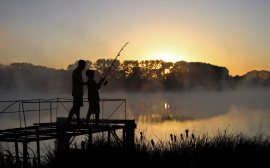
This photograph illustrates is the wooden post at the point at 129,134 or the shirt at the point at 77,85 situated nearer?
the shirt at the point at 77,85

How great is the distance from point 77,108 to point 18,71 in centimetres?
8186

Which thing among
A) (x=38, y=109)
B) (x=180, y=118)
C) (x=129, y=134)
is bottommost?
(x=38, y=109)

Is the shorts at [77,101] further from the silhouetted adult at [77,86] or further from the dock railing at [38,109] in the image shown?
the dock railing at [38,109]

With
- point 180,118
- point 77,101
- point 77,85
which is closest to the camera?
point 77,101

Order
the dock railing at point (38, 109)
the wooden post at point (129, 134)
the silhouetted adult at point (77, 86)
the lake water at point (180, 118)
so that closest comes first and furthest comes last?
the silhouetted adult at point (77, 86) < the dock railing at point (38, 109) < the wooden post at point (129, 134) < the lake water at point (180, 118)

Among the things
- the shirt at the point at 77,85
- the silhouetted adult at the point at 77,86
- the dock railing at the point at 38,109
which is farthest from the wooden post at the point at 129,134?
the shirt at the point at 77,85

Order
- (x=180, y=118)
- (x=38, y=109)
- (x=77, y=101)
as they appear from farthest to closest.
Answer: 1. (x=38, y=109)
2. (x=180, y=118)
3. (x=77, y=101)

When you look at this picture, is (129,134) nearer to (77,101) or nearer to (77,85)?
(77,101)

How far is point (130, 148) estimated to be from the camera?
8289mm

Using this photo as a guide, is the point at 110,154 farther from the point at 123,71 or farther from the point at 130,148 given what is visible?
the point at 123,71

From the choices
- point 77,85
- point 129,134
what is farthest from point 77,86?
point 129,134

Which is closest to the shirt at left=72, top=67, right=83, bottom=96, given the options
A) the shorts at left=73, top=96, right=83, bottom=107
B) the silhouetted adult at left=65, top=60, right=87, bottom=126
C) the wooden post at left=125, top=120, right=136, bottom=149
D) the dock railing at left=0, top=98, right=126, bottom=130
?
the silhouetted adult at left=65, top=60, right=87, bottom=126

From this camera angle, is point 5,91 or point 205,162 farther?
point 5,91

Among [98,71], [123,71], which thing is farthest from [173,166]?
[123,71]
